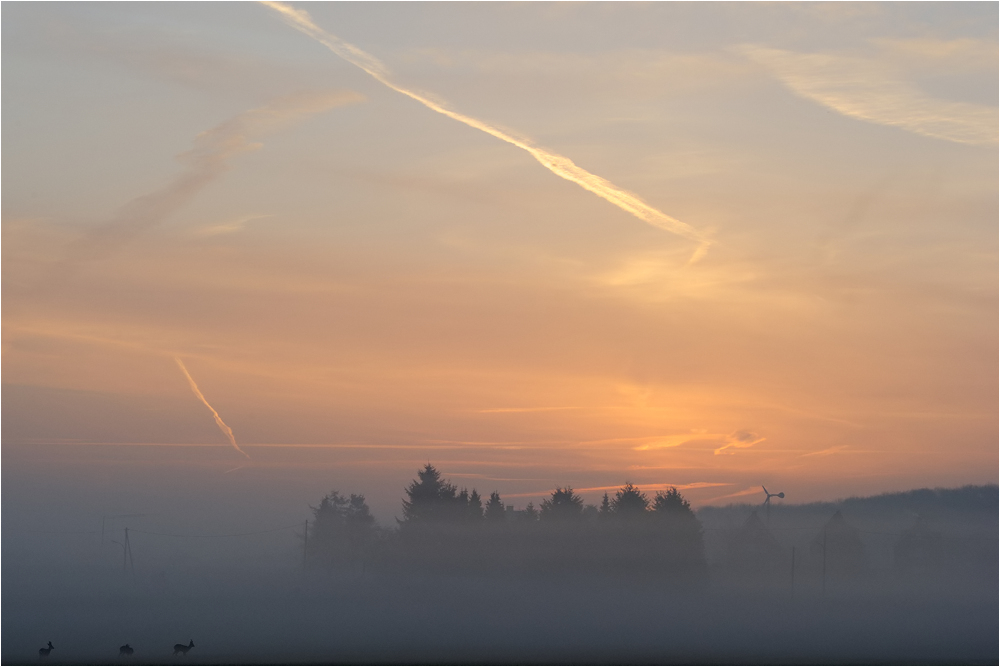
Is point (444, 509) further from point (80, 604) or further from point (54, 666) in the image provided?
point (54, 666)

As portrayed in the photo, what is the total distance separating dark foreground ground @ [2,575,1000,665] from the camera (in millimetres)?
64062

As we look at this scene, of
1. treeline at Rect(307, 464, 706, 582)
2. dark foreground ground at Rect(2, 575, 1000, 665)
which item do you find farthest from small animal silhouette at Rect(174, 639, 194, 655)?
treeline at Rect(307, 464, 706, 582)

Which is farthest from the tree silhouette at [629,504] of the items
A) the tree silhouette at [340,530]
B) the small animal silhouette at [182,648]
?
the small animal silhouette at [182,648]

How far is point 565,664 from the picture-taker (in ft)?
205

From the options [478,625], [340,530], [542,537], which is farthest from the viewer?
[340,530]

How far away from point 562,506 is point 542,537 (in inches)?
315

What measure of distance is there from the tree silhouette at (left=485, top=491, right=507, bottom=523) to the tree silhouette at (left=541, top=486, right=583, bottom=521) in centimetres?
574

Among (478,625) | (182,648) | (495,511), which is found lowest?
(478,625)

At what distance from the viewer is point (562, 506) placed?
146 m

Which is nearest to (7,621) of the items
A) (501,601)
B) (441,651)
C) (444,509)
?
(441,651)

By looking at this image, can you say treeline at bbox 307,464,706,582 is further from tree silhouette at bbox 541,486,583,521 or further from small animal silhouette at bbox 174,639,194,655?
small animal silhouette at bbox 174,639,194,655

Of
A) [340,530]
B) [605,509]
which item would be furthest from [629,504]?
[340,530]

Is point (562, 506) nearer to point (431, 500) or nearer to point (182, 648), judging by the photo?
point (431, 500)

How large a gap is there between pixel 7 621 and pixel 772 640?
171ft
